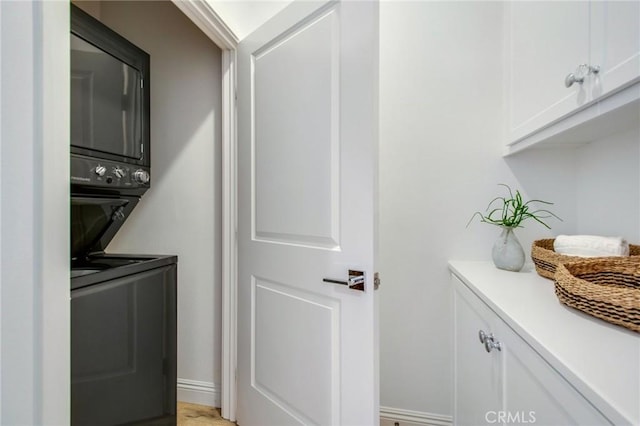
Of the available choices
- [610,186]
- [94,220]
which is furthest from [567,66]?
[94,220]

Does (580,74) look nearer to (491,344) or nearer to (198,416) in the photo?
(491,344)

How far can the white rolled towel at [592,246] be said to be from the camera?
3.15 feet

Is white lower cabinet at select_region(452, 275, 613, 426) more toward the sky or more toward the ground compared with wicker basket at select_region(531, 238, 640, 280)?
more toward the ground

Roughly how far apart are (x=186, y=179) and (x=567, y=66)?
74.4 inches

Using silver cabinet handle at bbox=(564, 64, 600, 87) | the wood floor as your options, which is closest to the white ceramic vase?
silver cabinet handle at bbox=(564, 64, 600, 87)

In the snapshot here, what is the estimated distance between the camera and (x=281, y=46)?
51.6 inches

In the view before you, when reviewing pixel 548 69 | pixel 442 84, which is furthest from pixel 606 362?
pixel 442 84

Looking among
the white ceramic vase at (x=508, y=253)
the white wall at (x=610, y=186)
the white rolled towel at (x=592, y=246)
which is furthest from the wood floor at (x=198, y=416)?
the white wall at (x=610, y=186)

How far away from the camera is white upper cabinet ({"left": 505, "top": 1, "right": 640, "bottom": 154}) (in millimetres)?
770

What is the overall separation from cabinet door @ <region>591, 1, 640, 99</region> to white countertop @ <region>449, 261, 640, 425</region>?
0.61m

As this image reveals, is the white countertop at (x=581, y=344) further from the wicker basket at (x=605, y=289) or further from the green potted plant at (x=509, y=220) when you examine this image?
the green potted plant at (x=509, y=220)

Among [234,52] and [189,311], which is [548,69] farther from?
[189,311]

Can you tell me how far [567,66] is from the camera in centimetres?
99

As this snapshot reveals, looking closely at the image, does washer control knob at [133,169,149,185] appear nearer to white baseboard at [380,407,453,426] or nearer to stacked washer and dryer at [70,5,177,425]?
stacked washer and dryer at [70,5,177,425]
